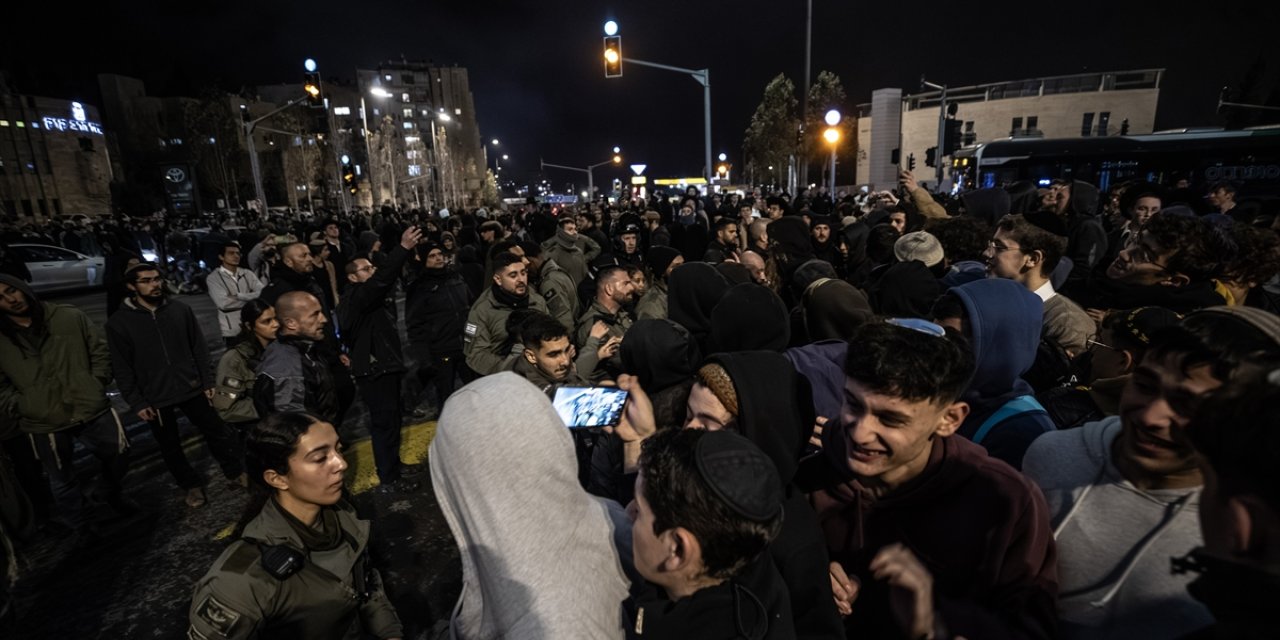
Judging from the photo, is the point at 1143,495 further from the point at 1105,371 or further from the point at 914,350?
the point at 1105,371

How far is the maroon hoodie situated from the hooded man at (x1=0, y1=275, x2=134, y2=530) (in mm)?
5967

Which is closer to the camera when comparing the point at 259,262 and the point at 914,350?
the point at 914,350

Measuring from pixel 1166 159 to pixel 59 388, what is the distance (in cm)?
2340

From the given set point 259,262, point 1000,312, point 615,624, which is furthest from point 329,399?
point 259,262

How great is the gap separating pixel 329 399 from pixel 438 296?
1.97 meters

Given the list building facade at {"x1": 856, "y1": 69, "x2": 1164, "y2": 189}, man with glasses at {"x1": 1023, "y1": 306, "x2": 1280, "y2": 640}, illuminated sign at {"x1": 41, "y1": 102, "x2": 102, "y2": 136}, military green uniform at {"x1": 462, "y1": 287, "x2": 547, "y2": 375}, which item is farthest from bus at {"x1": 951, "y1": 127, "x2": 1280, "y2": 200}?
illuminated sign at {"x1": 41, "y1": 102, "x2": 102, "y2": 136}

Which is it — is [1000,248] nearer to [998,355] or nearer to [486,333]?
[998,355]

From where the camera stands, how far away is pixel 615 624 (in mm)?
1512

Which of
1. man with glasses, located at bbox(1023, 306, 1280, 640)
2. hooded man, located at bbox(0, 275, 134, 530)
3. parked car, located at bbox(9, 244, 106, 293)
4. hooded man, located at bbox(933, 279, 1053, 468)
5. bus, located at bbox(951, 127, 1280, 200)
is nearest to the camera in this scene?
man with glasses, located at bbox(1023, 306, 1280, 640)

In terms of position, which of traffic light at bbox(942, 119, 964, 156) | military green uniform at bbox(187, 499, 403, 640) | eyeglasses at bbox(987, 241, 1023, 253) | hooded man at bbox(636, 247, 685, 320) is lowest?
military green uniform at bbox(187, 499, 403, 640)

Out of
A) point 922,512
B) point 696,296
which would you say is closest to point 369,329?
point 696,296

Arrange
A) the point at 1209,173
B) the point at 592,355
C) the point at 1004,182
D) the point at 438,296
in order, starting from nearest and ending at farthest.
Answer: the point at 592,355
the point at 438,296
the point at 1209,173
the point at 1004,182

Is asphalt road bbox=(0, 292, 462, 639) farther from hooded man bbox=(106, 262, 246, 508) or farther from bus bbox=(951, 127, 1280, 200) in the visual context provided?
bus bbox=(951, 127, 1280, 200)

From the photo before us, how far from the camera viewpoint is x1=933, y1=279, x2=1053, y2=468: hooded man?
233 centimetres
